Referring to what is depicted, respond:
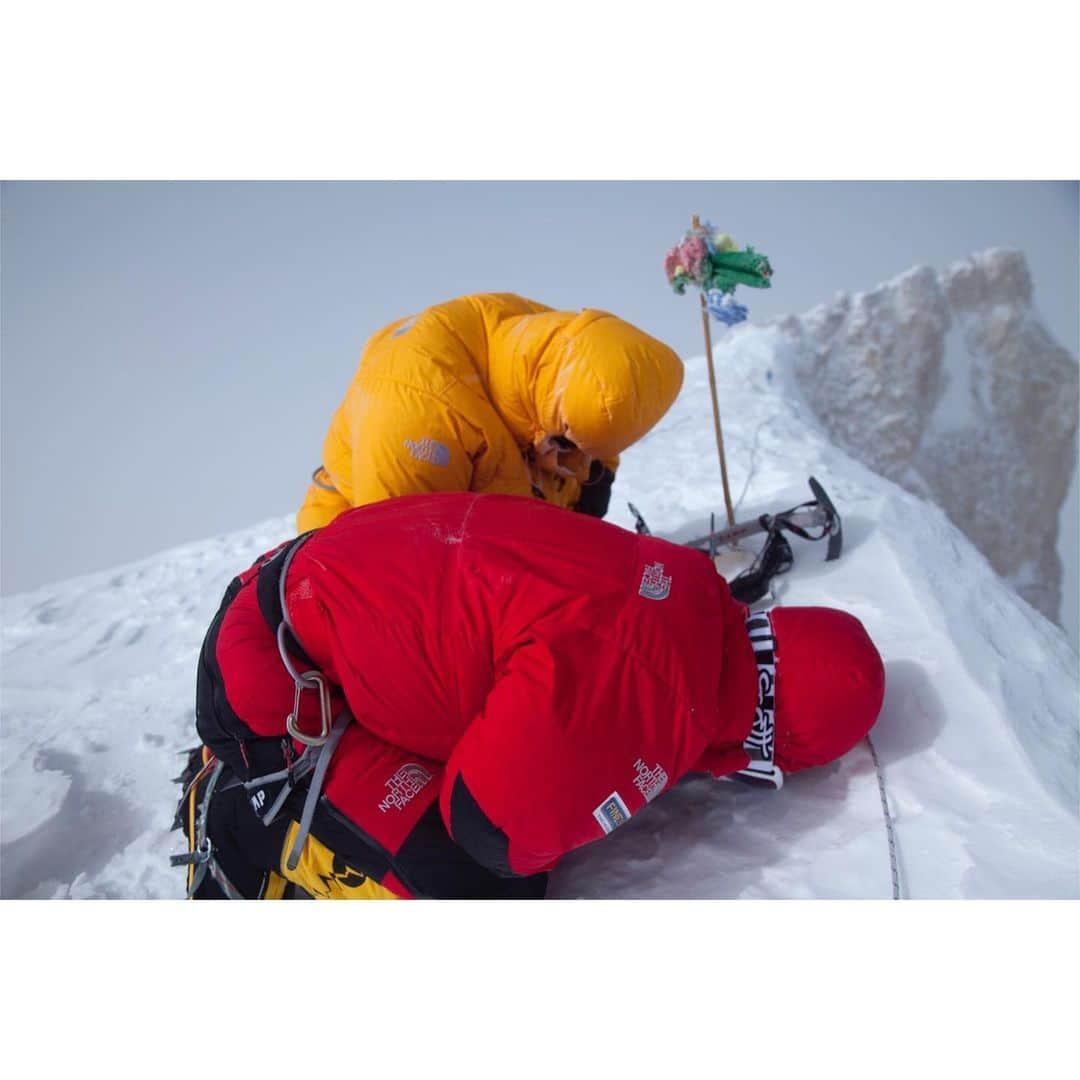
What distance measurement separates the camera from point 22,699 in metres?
2.70

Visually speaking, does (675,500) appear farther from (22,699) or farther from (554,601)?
(22,699)

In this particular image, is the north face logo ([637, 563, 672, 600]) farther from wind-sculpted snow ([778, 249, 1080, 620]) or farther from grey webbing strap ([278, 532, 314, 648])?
wind-sculpted snow ([778, 249, 1080, 620])

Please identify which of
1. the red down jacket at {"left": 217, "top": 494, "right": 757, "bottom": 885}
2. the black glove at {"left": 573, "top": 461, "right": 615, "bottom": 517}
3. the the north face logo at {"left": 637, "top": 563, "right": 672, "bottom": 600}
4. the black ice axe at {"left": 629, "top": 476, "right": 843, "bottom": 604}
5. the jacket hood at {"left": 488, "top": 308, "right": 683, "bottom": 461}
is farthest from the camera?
the black glove at {"left": 573, "top": 461, "right": 615, "bottom": 517}

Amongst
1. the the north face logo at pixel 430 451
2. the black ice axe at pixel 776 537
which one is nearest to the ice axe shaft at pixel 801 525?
the black ice axe at pixel 776 537

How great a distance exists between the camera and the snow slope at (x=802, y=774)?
1332 millimetres

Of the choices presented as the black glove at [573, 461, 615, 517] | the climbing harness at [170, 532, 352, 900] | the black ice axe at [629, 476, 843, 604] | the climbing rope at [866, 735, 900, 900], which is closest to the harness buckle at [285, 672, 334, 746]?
the climbing harness at [170, 532, 352, 900]

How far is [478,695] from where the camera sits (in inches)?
51.3

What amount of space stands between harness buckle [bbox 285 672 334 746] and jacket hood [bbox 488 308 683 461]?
3.39ft

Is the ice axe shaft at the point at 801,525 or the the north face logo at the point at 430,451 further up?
the the north face logo at the point at 430,451

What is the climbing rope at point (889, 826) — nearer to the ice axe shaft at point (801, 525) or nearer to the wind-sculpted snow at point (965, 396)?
the ice axe shaft at point (801, 525)

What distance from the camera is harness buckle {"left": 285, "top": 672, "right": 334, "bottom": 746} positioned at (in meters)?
1.32

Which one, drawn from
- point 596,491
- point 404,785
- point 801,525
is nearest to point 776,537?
point 801,525

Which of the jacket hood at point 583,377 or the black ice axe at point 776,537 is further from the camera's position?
the black ice axe at point 776,537

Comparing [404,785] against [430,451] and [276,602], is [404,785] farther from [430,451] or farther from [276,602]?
[430,451]
